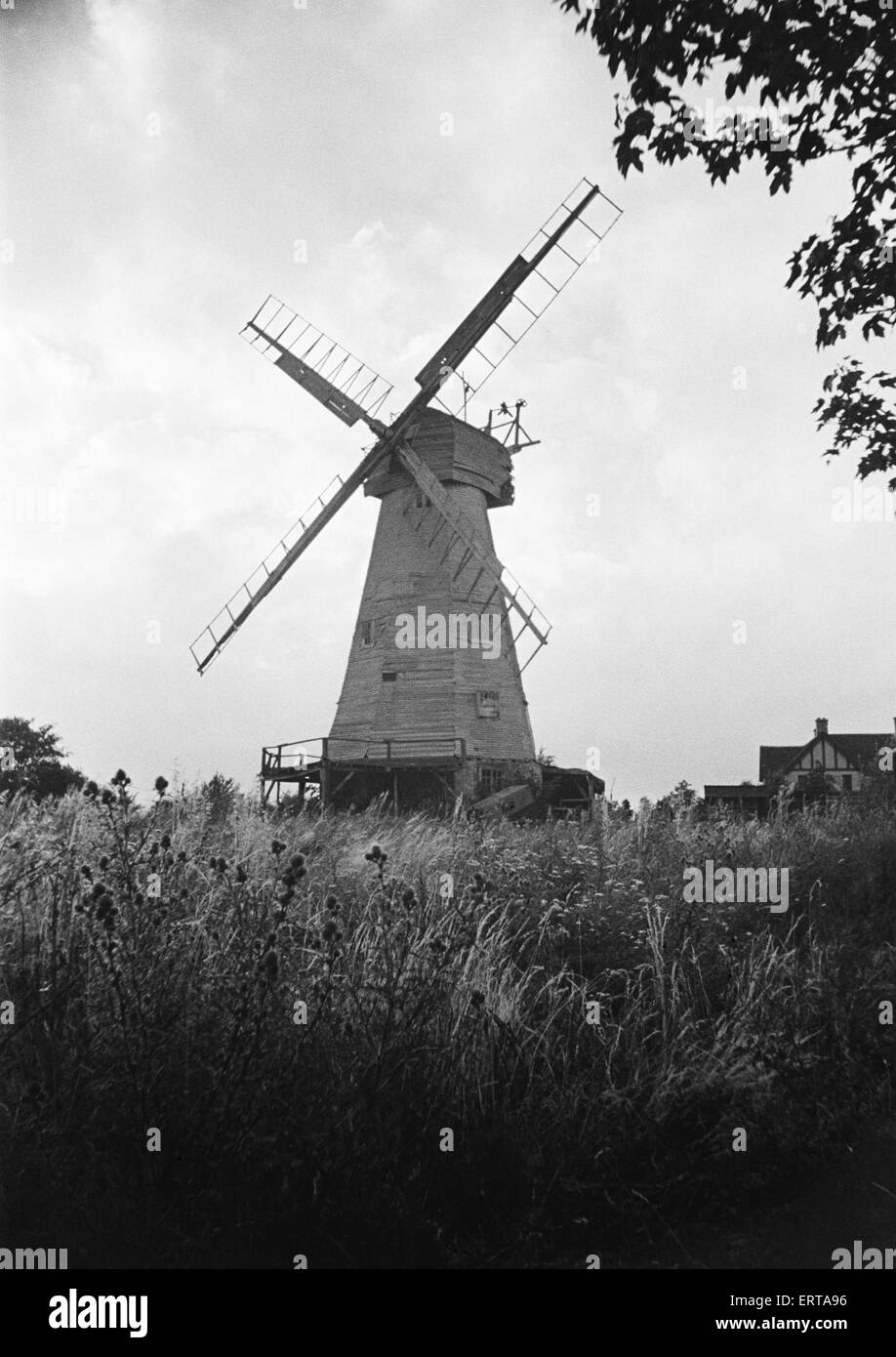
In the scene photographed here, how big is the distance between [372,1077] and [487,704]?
18920 mm

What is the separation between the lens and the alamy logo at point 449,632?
22500 mm

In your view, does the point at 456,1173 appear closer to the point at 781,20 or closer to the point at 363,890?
the point at 363,890

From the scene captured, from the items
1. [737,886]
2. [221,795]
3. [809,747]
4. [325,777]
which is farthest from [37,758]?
[809,747]

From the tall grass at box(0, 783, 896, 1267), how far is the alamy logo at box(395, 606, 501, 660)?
16.2 meters

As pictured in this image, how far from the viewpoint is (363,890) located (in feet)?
23.4

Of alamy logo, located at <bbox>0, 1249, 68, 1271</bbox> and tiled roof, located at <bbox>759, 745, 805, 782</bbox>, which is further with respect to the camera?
tiled roof, located at <bbox>759, 745, 805, 782</bbox>

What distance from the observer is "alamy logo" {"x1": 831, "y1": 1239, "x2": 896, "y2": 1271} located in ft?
11.9

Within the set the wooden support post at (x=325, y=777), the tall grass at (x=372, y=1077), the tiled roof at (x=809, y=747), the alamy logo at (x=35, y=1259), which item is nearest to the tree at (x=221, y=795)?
the tall grass at (x=372, y=1077)

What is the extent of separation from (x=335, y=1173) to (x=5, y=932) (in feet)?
7.90
